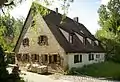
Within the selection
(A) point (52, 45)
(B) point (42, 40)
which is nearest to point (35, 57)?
(B) point (42, 40)

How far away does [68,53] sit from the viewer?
96.7 feet

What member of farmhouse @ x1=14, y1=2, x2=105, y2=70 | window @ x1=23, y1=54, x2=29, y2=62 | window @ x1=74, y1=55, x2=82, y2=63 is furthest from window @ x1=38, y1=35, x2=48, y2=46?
window @ x1=74, y1=55, x2=82, y2=63

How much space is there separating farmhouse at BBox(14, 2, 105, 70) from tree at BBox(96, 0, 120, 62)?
7.50m

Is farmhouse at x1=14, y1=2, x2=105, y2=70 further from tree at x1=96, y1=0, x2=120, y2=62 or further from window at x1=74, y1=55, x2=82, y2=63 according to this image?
tree at x1=96, y1=0, x2=120, y2=62

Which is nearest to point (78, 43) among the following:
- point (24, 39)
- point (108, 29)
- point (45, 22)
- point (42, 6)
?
point (45, 22)

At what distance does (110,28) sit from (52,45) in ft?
77.2

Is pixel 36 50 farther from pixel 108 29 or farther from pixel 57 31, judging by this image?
pixel 108 29

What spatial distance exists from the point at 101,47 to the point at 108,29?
32.3 ft

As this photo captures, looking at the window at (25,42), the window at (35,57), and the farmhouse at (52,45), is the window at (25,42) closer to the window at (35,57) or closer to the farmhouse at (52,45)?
the farmhouse at (52,45)

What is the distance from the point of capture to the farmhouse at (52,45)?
98.6 ft

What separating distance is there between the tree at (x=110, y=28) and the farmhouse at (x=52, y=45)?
750 centimetres

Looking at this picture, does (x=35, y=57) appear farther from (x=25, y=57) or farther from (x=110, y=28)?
(x=110, y=28)

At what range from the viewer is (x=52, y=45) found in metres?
30.9

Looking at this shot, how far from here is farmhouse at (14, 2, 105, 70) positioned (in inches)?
1183
